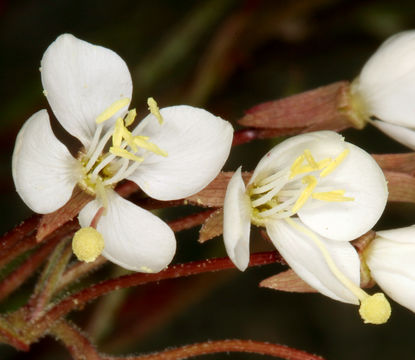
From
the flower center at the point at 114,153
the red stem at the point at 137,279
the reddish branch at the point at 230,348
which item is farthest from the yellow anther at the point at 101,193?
the reddish branch at the point at 230,348

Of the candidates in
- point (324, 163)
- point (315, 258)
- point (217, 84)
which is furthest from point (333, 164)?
point (217, 84)

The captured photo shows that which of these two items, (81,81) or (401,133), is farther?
(401,133)

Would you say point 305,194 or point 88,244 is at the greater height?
point 88,244

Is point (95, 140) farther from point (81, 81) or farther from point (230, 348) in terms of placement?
point (230, 348)

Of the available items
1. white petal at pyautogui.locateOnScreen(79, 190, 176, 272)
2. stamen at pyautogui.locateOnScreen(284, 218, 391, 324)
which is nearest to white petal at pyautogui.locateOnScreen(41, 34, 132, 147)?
white petal at pyautogui.locateOnScreen(79, 190, 176, 272)

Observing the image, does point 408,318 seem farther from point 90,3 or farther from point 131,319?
point 90,3

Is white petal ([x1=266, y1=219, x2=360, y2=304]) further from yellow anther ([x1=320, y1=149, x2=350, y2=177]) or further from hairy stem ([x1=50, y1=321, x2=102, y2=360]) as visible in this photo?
hairy stem ([x1=50, y1=321, x2=102, y2=360])

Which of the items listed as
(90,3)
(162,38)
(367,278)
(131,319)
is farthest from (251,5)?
(367,278)
